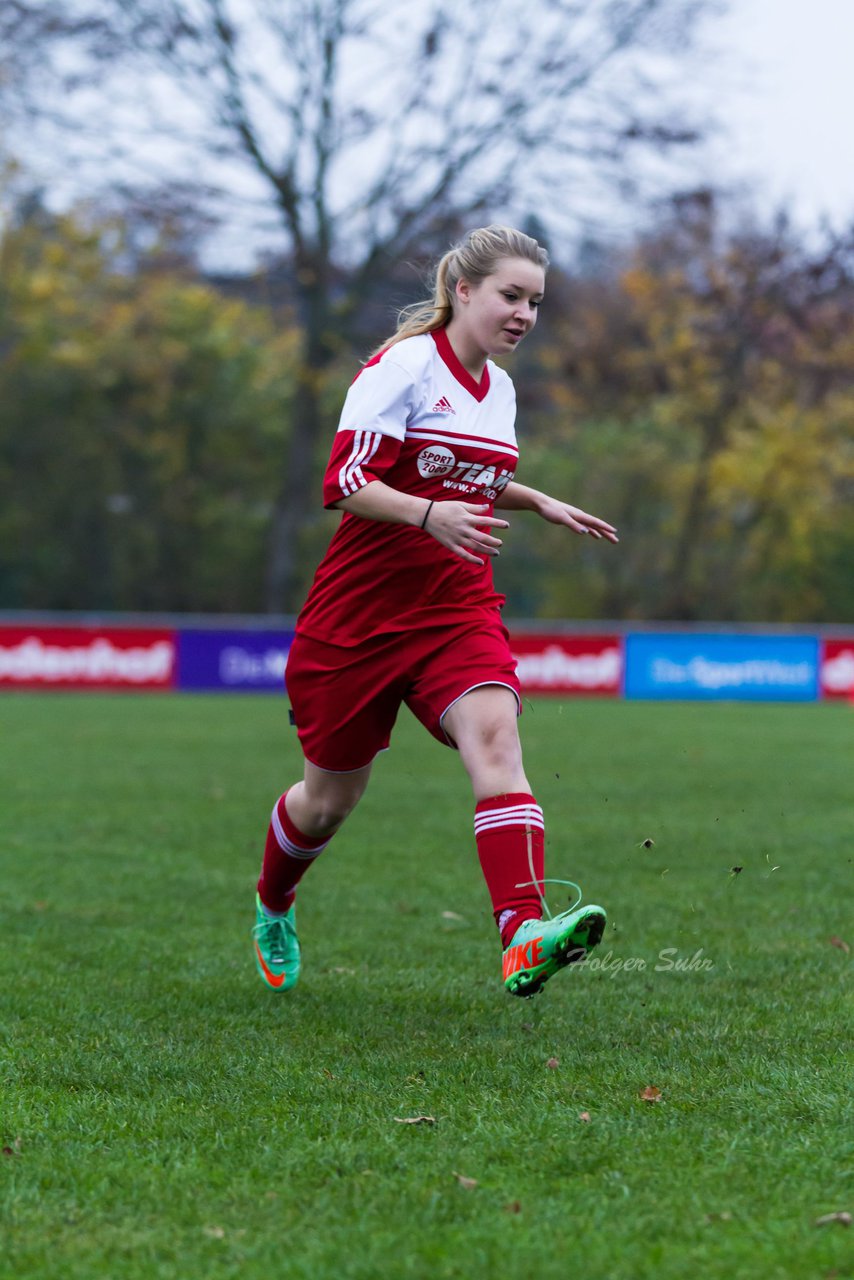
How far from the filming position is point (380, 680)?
13.8ft

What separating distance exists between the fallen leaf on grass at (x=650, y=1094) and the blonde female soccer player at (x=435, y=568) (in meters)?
0.51

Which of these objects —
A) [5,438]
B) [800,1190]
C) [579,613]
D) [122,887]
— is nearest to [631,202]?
[579,613]

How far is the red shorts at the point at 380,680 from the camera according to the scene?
13.4 ft

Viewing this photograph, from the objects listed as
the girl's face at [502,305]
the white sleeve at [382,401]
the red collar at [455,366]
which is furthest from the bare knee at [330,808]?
the girl's face at [502,305]

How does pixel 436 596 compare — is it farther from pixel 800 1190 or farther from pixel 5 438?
pixel 5 438

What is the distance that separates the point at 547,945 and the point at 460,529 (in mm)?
1029

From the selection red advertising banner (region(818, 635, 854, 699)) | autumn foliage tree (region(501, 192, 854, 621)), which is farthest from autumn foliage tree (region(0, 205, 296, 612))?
red advertising banner (region(818, 635, 854, 699))

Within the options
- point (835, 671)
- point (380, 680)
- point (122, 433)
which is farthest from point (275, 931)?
point (122, 433)

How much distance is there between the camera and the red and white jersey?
13.4 ft

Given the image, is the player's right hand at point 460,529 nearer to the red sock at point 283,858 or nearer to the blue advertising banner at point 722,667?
the red sock at point 283,858

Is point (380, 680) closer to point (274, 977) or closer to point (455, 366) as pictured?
point (455, 366)

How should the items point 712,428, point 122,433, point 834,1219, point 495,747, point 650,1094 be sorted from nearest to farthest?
point 834,1219 < point 650,1094 < point 495,747 < point 122,433 < point 712,428

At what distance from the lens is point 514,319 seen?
4188mm

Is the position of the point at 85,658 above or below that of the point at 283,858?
below
